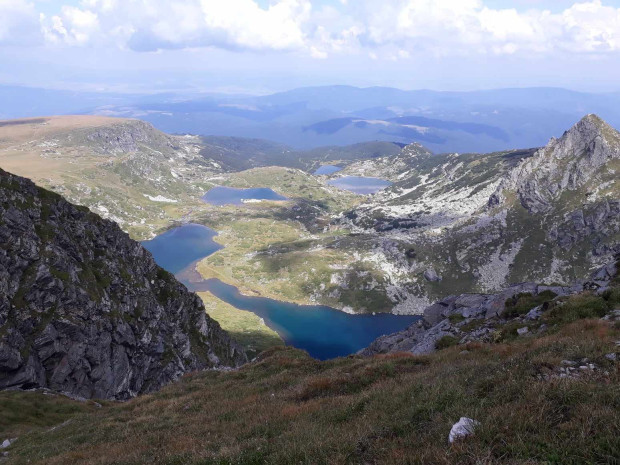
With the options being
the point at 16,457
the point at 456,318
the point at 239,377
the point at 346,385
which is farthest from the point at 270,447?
the point at 456,318

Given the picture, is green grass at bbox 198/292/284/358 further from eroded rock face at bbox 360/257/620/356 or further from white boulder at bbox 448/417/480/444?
white boulder at bbox 448/417/480/444

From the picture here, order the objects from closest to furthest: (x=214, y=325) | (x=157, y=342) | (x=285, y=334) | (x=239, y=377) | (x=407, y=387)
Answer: (x=407, y=387)
(x=239, y=377)
(x=157, y=342)
(x=214, y=325)
(x=285, y=334)

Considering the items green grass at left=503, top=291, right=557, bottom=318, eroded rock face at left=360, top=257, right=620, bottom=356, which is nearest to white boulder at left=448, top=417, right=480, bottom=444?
eroded rock face at left=360, top=257, right=620, bottom=356

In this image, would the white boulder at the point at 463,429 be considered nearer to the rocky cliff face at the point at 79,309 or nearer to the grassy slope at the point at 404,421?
the grassy slope at the point at 404,421

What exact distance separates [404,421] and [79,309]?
6666cm

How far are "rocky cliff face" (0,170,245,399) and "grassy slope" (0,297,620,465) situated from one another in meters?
36.5

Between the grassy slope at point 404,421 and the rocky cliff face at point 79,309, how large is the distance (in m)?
36.5

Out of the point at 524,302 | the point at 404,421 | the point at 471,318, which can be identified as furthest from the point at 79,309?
the point at 524,302

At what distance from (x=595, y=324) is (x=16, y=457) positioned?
34.4 m

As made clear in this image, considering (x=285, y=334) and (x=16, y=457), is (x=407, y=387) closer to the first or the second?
(x=16, y=457)

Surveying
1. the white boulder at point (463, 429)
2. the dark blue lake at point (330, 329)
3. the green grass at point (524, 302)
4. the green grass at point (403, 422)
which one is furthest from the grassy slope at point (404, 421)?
the dark blue lake at point (330, 329)

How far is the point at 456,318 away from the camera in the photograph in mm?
45906

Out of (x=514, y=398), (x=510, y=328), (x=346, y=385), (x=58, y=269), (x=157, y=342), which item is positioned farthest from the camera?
(x=157, y=342)

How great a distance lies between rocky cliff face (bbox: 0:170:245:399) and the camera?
53.4 meters
